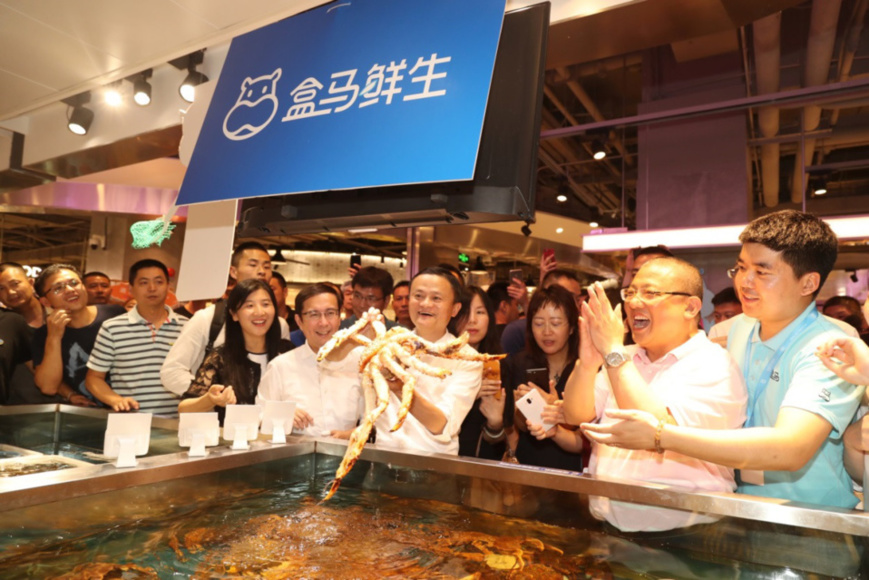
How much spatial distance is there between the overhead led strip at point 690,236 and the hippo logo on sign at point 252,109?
8.74 feet

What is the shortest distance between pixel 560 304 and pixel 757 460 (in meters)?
1.46

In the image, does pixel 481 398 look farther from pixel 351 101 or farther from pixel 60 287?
pixel 60 287

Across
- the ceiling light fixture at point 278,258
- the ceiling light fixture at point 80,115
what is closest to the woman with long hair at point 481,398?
the ceiling light fixture at point 80,115

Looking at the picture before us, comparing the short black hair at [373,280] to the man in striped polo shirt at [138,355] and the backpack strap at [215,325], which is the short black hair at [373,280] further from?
the man in striped polo shirt at [138,355]

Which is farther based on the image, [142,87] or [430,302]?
[142,87]

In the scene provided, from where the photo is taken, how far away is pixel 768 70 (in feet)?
15.2

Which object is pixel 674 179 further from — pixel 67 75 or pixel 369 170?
pixel 67 75

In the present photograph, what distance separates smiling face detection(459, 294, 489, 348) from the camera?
9.07 feet

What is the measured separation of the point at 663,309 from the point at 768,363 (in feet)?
1.03

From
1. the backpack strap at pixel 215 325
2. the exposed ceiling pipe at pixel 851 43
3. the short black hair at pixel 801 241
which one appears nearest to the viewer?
the short black hair at pixel 801 241

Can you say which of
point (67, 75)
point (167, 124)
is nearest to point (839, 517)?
point (167, 124)

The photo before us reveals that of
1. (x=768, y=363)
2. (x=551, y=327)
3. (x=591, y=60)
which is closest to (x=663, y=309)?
(x=768, y=363)

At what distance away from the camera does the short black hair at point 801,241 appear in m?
1.53

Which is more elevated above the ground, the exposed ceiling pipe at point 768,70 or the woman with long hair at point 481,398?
the exposed ceiling pipe at point 768,70
